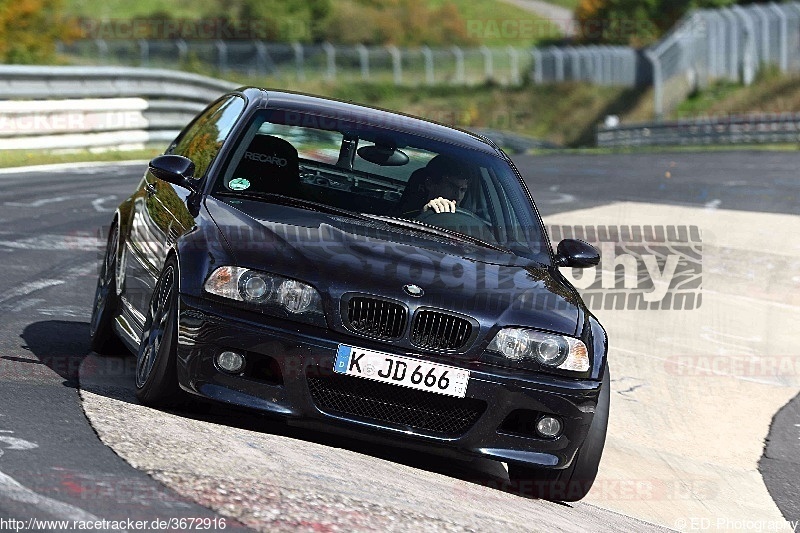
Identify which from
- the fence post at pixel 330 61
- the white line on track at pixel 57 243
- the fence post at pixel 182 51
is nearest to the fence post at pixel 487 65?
the fence post at pixel 330 61

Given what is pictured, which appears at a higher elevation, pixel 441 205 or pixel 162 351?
pixel 441 205

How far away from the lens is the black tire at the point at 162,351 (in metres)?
5.72

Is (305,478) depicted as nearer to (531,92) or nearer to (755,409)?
(755,409)

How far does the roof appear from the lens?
23.7ft

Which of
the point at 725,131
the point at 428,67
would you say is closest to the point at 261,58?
the point at 428,67

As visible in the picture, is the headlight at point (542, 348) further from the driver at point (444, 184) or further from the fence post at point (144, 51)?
the fence post at point (144, 51)

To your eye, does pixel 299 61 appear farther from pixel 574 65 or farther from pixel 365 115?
pixel 365 115

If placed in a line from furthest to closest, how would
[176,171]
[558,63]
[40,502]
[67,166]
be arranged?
1. [558,63]
2. [67,166]
3. [176,171]
4. [40,502]

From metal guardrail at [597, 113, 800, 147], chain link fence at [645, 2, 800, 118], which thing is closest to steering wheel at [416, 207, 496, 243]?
metal guardrail at [597, 113, 800, 147]

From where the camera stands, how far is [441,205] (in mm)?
6949

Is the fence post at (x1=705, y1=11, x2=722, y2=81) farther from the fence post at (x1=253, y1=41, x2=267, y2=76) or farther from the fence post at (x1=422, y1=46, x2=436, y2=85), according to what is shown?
the fence post at (x1=253, y1=41, x2=267, y2=76)

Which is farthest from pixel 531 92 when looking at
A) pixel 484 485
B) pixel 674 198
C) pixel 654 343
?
pixel 484 485

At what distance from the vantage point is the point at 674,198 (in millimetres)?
20109

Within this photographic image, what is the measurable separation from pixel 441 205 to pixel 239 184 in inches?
39.8
